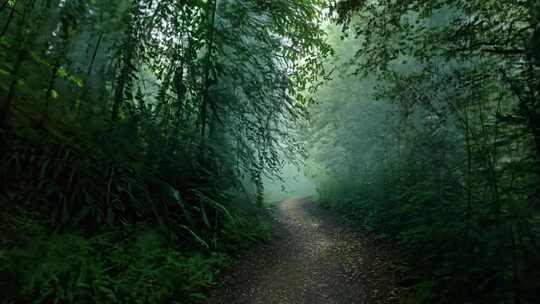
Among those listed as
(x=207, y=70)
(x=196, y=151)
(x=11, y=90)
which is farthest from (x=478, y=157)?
(x=11, y=90)

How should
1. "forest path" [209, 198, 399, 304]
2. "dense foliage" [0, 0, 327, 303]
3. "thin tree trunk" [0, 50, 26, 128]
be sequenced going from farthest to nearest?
"forest path" [209, 198, 399, 304] < "thin tree trunk" [0, 50, 26, 128] < "dense foliage" [0, 0, 327, 303]

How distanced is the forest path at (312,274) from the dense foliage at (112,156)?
0.58 metres

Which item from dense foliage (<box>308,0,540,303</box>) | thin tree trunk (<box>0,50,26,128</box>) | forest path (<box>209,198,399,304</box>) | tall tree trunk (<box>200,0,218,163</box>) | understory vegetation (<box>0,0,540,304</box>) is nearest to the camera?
dense foliage (<box>308,0,540,303</box>)

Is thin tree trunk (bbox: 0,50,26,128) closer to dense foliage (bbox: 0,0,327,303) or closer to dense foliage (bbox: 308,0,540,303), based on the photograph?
dense foliage (bbox: 0,0,327,303)

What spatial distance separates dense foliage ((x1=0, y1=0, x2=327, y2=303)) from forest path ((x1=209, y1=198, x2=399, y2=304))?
576mm

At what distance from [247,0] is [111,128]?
4.08 m

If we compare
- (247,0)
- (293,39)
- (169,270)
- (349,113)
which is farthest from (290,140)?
(349,113)

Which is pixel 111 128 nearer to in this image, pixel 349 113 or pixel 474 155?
pixel 474 155

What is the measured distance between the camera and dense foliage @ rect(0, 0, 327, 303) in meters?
3.81

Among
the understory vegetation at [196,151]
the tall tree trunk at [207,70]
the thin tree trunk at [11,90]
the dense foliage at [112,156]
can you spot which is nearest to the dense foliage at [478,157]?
the understory vegetation at [196,151]

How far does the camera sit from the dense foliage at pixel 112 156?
3.81m

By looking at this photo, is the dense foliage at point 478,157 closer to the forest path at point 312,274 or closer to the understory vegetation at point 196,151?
the understory vegetation at point 196,151

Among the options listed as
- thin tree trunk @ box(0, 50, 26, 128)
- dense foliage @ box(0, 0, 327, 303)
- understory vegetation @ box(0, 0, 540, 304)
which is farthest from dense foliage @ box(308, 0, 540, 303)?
thin tree trunk @ box(0, 50, 26, 128)

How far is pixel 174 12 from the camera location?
6199 millimetres
